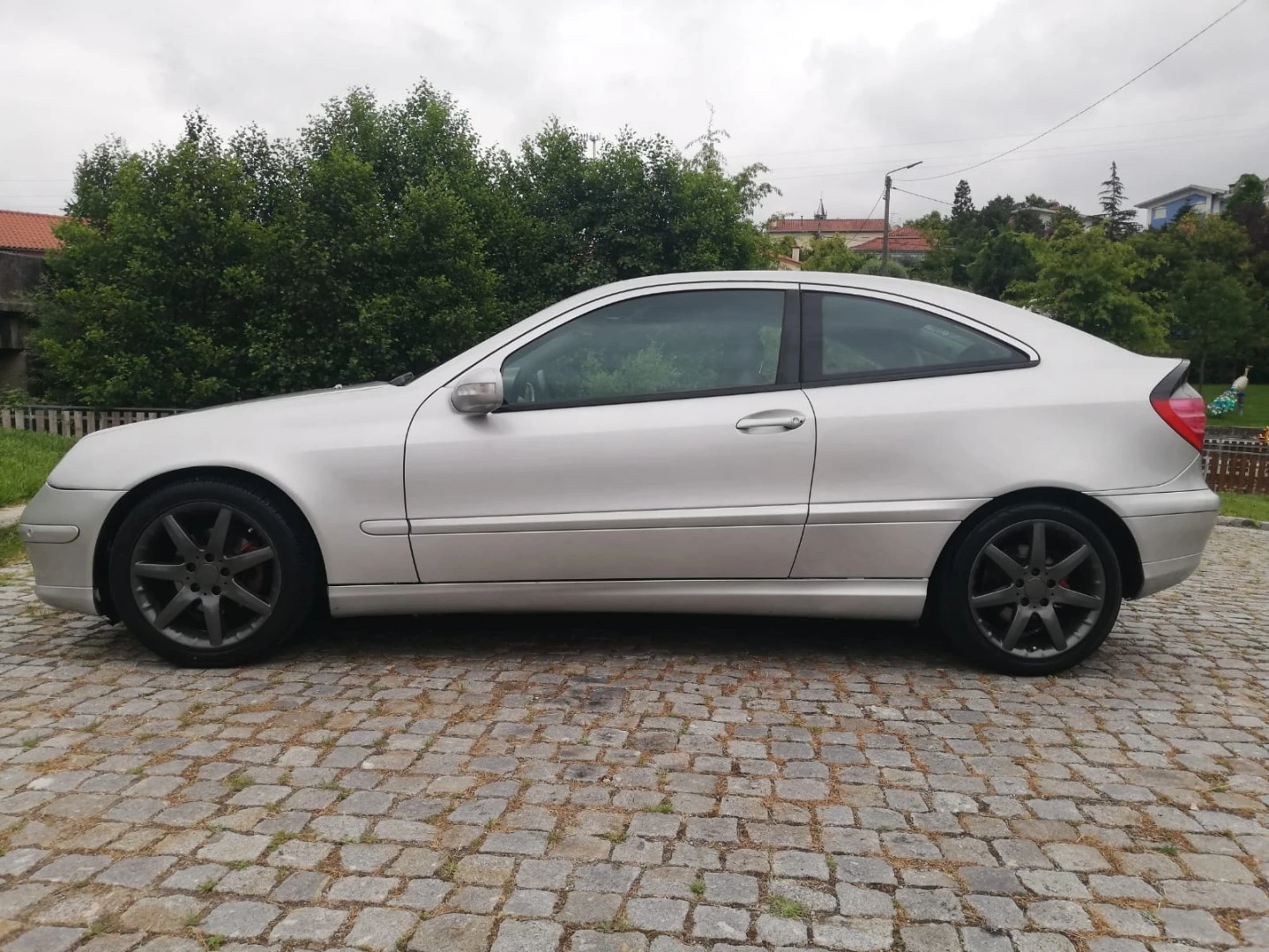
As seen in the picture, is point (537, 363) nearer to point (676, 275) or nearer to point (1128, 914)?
point (676, 275)

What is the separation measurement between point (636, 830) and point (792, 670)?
1.60 metres

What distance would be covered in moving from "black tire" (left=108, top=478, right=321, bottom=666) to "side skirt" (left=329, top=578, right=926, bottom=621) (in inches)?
8.6

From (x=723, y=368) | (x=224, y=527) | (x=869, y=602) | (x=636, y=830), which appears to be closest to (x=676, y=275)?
(x=723, y=368)

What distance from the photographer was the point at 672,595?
4.00 meters

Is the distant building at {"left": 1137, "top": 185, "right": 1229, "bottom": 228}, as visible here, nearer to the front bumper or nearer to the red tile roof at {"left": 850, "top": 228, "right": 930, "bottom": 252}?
the red tile roof at {"left": 850, "top": 228, "right": 930, "bottom": 252}

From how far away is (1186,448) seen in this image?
397cm

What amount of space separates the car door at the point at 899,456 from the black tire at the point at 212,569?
6.67 ft

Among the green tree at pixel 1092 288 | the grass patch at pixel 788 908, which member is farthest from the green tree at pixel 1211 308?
the grass patch at pixel 788 908

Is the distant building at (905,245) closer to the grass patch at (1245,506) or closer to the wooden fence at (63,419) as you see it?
the grass patch at (1245,506)

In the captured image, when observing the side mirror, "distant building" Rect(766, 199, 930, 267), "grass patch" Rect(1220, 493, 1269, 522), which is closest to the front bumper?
the side mirror

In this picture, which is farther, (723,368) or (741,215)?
(741,215)

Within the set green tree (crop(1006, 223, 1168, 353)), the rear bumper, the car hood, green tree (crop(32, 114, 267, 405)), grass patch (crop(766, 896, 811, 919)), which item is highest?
green tree (crop(1006, 223, 1168, 353))

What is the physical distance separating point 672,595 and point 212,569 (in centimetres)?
183

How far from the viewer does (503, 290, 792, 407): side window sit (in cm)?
402
